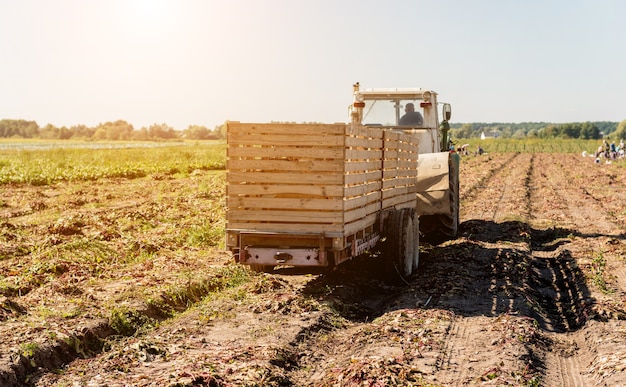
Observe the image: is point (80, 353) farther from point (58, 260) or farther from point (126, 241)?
point (126, 241)

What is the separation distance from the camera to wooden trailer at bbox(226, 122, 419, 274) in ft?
27.8

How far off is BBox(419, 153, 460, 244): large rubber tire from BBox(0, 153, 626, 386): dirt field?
38 cm

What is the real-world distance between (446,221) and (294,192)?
562 cm

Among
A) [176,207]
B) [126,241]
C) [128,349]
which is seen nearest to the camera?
[128,349]

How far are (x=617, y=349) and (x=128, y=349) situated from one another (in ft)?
16.1

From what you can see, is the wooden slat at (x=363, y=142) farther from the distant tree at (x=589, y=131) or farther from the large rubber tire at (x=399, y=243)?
the distant tree at (x=589, y=131)

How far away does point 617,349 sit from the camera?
23.3ft

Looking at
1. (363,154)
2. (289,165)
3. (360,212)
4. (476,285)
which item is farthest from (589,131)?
(289,165)

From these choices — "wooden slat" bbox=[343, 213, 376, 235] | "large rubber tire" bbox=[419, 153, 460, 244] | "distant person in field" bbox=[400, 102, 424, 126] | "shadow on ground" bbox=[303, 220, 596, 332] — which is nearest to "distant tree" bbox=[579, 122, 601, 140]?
"large rubber tire" bbox=[419, 153, 460, 244]

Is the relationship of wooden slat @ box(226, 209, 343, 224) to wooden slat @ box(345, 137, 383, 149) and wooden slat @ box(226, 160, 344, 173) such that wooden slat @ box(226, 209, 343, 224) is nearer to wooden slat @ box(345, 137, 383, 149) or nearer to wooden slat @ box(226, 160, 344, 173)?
wooden slat @ box(226, 160, 344, 173)

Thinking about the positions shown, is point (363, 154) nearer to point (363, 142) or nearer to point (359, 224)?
point (363, 142)

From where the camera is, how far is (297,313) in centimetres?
822

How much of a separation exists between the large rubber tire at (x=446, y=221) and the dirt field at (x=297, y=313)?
378mm

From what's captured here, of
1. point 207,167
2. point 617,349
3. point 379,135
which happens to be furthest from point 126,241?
point 207,167
